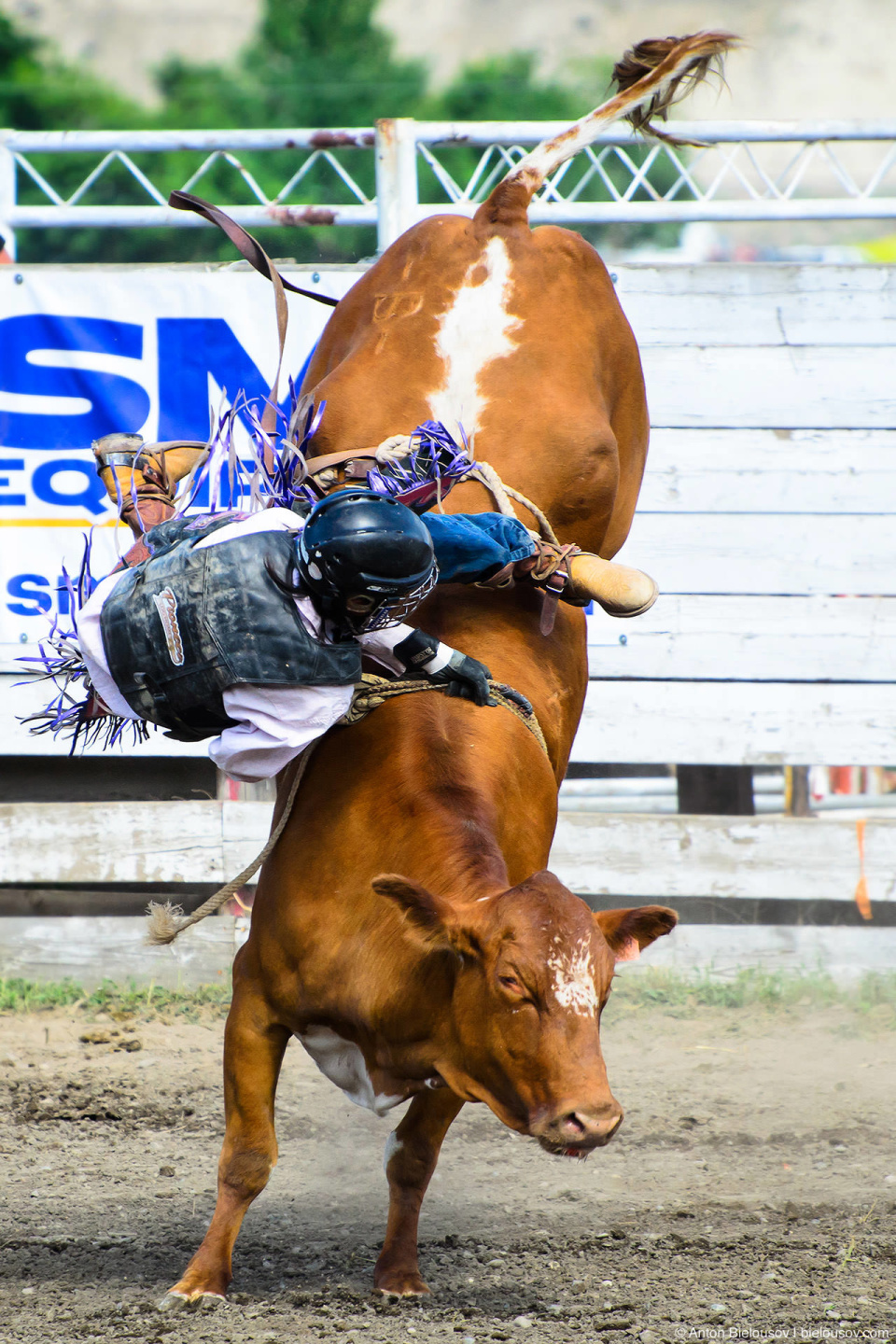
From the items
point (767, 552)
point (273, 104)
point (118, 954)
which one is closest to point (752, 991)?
point (767, 552)

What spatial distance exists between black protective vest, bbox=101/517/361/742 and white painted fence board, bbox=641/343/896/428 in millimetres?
2998

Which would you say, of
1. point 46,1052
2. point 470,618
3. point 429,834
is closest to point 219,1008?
point 46,1052

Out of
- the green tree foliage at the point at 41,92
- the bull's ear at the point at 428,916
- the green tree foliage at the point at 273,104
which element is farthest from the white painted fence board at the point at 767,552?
the green tree foliage at the point at 41,92

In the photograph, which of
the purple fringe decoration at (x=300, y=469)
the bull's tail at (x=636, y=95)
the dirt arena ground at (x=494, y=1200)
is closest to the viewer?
the dirt arena ground at (x=494, y=1200)

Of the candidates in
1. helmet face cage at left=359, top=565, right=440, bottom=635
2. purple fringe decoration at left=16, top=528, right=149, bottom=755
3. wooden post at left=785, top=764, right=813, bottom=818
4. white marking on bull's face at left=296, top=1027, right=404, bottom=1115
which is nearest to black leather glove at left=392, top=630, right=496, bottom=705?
helmet face cage at left=359, top=565, right=440, bottom=635

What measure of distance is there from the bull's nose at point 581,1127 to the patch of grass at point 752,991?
308cm

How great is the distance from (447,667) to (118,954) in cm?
297

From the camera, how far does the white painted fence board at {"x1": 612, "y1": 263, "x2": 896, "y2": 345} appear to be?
16.9 ft

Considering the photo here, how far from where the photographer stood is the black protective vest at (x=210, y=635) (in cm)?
240

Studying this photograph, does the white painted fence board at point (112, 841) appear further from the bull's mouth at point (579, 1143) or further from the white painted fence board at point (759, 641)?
the bull's mouth at point (579, 1143)

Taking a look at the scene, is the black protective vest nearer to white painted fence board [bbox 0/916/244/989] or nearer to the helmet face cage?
the helmet face cage

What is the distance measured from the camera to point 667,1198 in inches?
137

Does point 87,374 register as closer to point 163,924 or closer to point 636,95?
point 636,95

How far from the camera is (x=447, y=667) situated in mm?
2732
